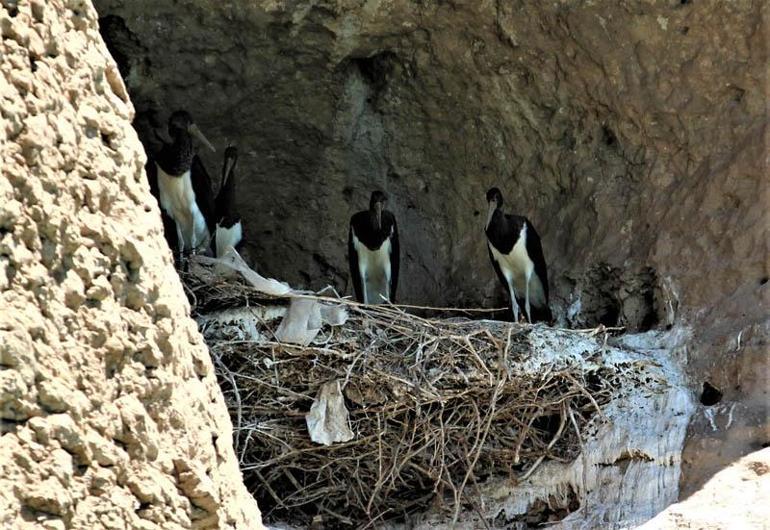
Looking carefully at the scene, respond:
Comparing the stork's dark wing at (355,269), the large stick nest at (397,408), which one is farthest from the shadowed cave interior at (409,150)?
the large stick nest at (397,408)

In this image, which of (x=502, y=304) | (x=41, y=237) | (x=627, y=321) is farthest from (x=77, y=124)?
(x=502, y=304)

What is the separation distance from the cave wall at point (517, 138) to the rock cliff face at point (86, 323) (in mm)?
2531

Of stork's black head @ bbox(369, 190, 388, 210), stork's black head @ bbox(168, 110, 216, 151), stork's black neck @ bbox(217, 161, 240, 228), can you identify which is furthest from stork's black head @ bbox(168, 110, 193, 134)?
stork's black head @ bbox(369, 190, 388, 210)

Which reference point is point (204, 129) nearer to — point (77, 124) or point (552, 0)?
point (552, 0)

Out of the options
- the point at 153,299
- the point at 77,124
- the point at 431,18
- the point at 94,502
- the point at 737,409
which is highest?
the point at 431,18

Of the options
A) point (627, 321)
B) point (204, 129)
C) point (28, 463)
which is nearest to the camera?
point (28, 463)

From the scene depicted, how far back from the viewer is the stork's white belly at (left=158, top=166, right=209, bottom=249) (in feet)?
21.8

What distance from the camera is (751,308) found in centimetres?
552

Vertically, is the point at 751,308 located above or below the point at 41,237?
below

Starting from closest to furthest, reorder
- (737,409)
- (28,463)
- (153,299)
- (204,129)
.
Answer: (28,463)
(153,299)
(737,409)
(204,129)

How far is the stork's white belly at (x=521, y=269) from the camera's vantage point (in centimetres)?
641

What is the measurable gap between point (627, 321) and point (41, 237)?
369 centimetres

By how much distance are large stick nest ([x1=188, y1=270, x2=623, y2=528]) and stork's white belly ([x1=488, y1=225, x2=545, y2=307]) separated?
2.68 ft

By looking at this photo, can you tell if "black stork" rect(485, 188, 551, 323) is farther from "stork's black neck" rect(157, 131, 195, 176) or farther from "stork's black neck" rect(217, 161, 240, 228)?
"stork's black neck" rect(157, 131, 195, 176)
